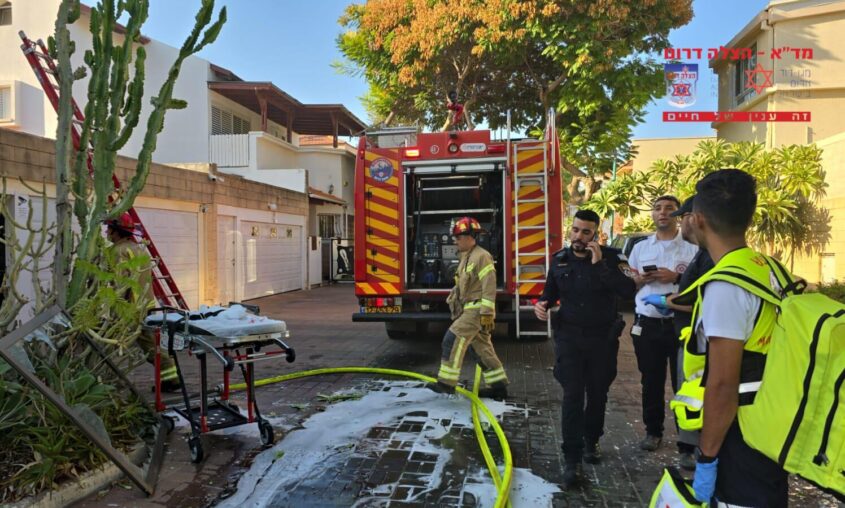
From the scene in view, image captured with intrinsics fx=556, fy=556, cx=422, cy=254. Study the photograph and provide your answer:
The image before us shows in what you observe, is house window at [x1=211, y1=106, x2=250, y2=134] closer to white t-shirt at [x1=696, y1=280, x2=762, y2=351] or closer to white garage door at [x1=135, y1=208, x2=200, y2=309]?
white garage door at [x1=135, y1=208, x2=200, y2=309]

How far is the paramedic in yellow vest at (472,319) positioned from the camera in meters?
5.14

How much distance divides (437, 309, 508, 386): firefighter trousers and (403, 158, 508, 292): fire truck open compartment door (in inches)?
76.0

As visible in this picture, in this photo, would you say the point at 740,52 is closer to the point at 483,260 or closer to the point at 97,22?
the point at 483,260

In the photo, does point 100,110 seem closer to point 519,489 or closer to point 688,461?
point 519,489

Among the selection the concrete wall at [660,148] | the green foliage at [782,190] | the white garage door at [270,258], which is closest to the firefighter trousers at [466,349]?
the white garage door at [270,258]

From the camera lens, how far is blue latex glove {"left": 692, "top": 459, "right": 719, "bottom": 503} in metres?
1.80

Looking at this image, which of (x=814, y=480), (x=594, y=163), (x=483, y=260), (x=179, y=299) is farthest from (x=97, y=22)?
(x=594, y=163)

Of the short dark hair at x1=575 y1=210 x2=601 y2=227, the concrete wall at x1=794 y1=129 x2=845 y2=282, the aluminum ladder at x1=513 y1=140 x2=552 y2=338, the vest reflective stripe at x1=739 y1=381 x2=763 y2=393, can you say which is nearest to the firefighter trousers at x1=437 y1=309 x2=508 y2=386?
the aluminum ladder at x1=513 y1=140 x2=552 y2=338

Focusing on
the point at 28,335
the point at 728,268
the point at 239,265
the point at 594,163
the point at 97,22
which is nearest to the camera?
the point at 728,268

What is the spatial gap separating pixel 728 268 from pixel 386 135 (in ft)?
21.1

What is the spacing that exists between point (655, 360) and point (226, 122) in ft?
63.2

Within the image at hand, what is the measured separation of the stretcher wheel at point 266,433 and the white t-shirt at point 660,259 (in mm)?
2835

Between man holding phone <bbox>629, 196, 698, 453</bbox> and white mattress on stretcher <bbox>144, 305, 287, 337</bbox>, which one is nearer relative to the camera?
white mattress on stretcher <bbox>144, 305, 287, 337</bbox>

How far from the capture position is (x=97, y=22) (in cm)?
385
